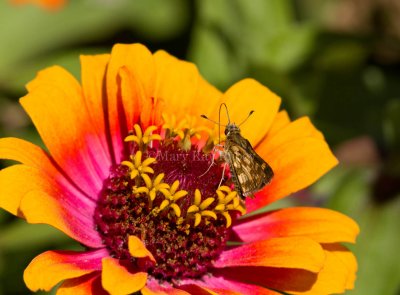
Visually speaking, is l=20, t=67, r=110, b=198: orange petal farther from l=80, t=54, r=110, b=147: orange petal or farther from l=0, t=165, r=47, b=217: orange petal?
l=0, t=165, r=47, b=217: orange petal

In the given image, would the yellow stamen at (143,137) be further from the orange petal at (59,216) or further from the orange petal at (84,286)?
the orange petal at (84,286)

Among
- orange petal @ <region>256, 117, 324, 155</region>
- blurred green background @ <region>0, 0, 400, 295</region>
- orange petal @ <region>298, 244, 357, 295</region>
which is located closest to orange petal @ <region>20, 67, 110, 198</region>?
orange petal @ <region>256, 117, 324, 155</region>

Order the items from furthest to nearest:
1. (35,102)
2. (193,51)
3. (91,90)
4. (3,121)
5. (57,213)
Answer: 1. (3,121)
2. (193,51)
3. (91,90)
4. (35,102)
5. (57,213)

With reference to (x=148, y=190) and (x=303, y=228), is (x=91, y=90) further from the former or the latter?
(x=303, y=228)

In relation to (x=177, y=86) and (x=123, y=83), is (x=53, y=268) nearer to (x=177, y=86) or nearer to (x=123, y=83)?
(x=123, y=83)

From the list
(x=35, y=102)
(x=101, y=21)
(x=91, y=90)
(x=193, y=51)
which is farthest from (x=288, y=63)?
(x=35, y=102)

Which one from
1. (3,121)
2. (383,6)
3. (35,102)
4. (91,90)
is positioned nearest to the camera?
A: (35,102)
